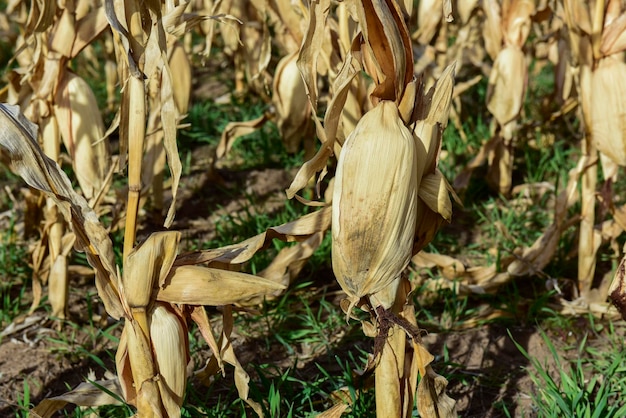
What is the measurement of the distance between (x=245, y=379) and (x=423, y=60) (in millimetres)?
1316

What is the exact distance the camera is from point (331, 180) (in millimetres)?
1896

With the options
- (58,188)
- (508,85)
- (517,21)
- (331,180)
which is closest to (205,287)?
(58,188)

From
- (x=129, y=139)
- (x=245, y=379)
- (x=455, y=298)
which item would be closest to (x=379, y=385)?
(x=245, y=379)

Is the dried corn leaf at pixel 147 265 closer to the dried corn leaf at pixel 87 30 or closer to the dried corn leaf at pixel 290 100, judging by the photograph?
the dried corn leaf at pixel 87 30

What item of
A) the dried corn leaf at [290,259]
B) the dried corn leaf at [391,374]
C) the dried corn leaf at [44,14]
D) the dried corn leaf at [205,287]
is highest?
the dried corn leaf at [44,14]

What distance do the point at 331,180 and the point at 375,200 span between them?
0.78m

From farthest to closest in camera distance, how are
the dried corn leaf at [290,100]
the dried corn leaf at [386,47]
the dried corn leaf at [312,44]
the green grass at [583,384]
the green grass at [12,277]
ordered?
the dried corn leaf at [290,100] → the green grass at [12,277] → the green grass at [583,384] → the dried corn leaf at [312,44] → the dried corn leaf at [386,47]

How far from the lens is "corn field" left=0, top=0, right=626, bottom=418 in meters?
1.18

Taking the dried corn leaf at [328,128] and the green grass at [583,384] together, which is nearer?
the dried corn leaf at [328,128]

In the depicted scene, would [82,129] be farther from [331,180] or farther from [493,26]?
[493,26]

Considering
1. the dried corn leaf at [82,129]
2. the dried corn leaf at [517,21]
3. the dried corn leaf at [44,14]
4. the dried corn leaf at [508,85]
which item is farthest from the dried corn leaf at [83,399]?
the dried corn leaf at [517,21]

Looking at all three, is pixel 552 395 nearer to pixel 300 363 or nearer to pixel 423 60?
pixel 300 363

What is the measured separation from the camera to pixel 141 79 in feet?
3.97

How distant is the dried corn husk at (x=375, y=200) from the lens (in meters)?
1.12
